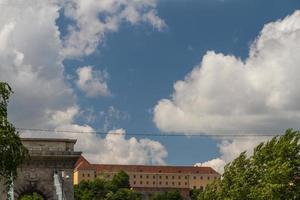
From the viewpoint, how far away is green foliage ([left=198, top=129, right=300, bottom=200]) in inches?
1603

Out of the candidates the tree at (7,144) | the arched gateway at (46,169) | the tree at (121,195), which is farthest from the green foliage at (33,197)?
the tree at (121,195)

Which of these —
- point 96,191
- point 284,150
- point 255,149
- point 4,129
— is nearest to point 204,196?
point 255,149

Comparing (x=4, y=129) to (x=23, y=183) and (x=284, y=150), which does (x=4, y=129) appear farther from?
(x=23, y=183)

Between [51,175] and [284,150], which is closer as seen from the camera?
[284,150]

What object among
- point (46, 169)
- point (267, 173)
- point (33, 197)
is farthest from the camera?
point (46, 169)

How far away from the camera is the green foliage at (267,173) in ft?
134

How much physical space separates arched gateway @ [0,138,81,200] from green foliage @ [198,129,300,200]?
37.5 m

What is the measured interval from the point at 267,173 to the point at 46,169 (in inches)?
1948

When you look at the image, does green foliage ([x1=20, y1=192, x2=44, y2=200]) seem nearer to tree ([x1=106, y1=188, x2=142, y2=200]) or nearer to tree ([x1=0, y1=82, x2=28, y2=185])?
Answer: tree ([x1=0, y1=82, x2=28, y2=185])

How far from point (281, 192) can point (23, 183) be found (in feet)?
170

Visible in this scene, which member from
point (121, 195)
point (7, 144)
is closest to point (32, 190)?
point (7, 144)

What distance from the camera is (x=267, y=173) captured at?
139 ft

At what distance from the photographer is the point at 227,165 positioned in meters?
53.6

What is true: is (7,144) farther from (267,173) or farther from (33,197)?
(33,197)
